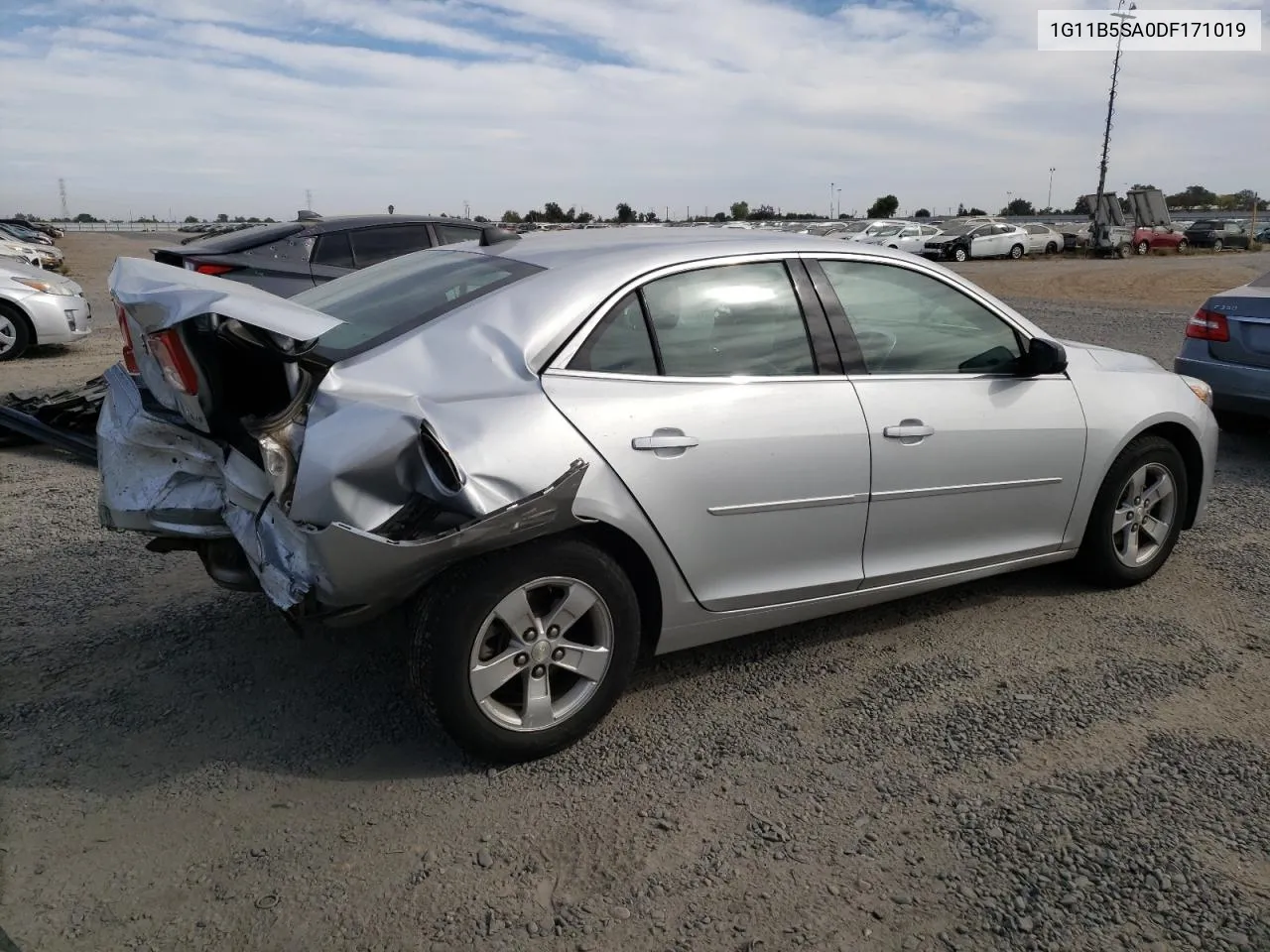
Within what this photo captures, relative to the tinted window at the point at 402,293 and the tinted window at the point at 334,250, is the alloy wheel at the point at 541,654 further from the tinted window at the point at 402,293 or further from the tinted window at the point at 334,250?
the tinted window at the point at 334,250

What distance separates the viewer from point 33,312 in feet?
33.8

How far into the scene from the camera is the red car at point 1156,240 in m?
40.6

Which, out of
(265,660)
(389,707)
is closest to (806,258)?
(389,707)

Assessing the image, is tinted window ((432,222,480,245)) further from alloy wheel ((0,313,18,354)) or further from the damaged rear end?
the damaged rear end

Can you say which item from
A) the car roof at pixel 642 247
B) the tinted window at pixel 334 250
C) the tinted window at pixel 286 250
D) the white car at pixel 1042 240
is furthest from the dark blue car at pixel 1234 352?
the white car at pixel 1042 240

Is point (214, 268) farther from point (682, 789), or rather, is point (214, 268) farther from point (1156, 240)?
point (1156, 240)

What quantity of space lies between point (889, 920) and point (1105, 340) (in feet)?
40.2

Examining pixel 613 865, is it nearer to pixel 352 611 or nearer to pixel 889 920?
pixel 889 920

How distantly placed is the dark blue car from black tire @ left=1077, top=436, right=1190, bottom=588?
267 centimetres

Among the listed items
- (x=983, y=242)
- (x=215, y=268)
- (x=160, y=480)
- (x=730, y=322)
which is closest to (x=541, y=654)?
(x=730, y=322)

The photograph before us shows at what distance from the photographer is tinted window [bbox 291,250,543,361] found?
3.15 m

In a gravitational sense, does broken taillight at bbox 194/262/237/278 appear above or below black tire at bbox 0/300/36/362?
above

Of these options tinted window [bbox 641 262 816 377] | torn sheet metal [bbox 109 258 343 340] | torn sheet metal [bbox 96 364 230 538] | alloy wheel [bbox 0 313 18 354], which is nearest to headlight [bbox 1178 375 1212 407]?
tinted window [bbox 641 262 816 377]

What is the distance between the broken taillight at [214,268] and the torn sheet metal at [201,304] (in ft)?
18.9
